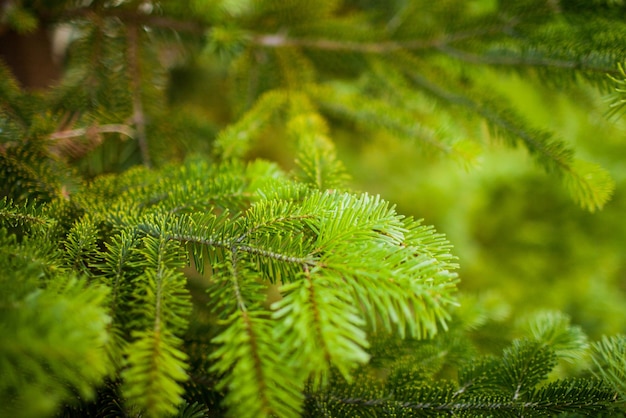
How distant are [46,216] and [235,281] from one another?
1.17ft

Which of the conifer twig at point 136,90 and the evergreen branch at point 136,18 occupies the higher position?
the evergreen branch at point 136,18

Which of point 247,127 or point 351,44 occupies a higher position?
point 351,44

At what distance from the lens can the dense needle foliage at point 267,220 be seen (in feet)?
1.49

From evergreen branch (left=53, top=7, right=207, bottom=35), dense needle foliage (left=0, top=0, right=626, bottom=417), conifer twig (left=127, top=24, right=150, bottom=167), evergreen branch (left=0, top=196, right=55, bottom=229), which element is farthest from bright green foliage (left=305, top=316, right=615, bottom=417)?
evergreen branch (left=53, top=7, right=207, bottom=35)

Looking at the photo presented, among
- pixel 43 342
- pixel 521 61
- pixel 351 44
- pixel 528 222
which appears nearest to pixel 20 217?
pixel 43 342

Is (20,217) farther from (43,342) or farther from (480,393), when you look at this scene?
(480,393)

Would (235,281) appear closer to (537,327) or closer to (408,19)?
(537,327)

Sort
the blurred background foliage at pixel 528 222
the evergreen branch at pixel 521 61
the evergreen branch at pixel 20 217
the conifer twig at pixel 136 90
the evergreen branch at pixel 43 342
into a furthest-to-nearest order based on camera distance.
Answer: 1. the blurred background foliage at pixel 528 222
2. the conifer twig at pixel 136 90
3. the evergreen branch at pixel 521 61
4. the evergreen branch at pixel 20 217
5. the evergreen branch at pixel 43 342

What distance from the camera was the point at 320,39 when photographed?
4.11ft

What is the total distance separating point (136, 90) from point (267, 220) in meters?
0.77

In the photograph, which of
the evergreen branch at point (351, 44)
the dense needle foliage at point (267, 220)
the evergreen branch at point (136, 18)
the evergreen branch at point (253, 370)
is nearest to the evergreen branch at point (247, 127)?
the dense needle foliage at point (267, 220)

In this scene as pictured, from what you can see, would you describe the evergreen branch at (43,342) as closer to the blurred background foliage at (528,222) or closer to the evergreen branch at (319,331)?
the evergreen branch at (319,331)

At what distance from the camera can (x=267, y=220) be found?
590mm

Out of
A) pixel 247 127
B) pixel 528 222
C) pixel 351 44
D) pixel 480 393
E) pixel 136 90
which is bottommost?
pixel 480 393
